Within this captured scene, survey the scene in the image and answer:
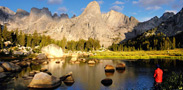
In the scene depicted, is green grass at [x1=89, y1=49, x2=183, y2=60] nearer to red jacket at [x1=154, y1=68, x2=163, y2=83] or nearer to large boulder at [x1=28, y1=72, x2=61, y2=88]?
red jacket at [x1=154, y1=68, x2=163, y2=83]

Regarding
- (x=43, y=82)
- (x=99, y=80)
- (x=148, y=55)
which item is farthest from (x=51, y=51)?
(x=43, y=82)

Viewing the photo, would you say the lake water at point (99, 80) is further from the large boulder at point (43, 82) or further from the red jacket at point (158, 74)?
the red jacket at point (158, 74)

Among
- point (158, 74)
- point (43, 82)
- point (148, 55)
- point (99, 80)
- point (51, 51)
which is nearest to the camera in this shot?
point (158, 74)

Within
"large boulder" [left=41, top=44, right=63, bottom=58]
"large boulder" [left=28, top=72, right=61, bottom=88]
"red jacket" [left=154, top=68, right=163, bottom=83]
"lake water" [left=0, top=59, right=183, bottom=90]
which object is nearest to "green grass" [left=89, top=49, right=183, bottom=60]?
"large boulder" [left=41, top=44, right=63, bottom=58]

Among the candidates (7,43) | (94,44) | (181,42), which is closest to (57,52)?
(7,43)

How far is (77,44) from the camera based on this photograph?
571 feet

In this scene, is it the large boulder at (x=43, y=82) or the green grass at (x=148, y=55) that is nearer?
the large boulder at (x=43, y=82)

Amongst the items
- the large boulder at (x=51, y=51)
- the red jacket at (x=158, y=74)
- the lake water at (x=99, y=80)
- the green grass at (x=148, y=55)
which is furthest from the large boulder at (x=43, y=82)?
the large boulder at (x=51, y=51)

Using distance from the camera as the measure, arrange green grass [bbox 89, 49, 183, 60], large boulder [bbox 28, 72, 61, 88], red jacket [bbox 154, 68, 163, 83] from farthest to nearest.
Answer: green grass [bbox 89, 49, 183, 60]
large boulder [bbox 28, 72, 61, 88]
red jacket [bbox 154, 68, 163, 83]

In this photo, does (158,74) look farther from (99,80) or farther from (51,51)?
(51,51)

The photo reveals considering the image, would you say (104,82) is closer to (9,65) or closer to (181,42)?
(9,65)

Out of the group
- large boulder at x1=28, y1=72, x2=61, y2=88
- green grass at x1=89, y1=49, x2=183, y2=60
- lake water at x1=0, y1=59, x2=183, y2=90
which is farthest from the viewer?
green grass at x1=89, y1=49, x2=183, y2=60

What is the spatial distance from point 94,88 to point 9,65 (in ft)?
98.0

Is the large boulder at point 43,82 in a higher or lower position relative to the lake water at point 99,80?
higher
